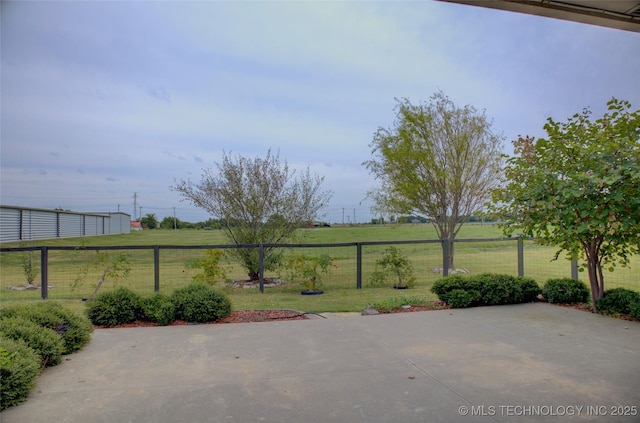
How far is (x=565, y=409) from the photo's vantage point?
2447mm

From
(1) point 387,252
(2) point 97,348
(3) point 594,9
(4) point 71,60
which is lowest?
(2) point 97,348

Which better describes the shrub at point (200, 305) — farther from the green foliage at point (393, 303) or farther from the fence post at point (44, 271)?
the fence post at point (44, 271)

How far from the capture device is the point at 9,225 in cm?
1089

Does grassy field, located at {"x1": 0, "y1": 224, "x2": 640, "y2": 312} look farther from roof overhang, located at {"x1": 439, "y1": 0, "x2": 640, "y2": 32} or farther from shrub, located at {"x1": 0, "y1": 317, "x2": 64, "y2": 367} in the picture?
roof overhang, located at {"x1": 439, "y1": 0, "x2": 640, "y2": 32}

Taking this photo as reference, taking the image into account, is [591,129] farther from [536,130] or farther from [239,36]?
[239,36]

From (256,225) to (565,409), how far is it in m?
7.89

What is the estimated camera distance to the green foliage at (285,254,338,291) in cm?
819

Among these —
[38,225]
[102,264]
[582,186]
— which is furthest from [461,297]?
[38,225]

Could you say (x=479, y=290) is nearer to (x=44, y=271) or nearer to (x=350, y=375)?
(x=350, y=375)

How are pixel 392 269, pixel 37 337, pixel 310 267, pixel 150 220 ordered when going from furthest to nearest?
pixel 150 220, pixel 392 269, pixel 310 267, pixel 37 337

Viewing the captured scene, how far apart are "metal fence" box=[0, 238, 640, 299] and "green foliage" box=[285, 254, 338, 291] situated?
0.94 ft

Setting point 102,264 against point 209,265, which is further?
point 209,265

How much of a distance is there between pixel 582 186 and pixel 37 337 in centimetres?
590

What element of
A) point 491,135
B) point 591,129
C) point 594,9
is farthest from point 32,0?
point 491,135
